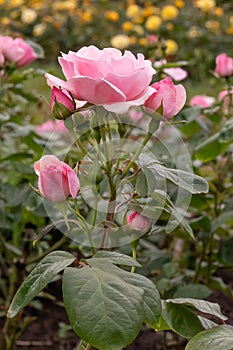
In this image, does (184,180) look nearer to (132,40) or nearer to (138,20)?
→ (132,40)

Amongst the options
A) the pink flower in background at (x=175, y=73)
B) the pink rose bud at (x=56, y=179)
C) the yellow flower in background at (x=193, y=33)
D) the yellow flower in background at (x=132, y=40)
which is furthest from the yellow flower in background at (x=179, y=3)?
the pink rose bud at (x=56, y=179)

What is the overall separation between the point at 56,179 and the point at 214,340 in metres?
0.27

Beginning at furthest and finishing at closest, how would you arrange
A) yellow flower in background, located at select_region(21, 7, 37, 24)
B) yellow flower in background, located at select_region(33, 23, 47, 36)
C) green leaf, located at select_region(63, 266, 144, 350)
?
yellow flower in background, located at select_region(33, 23, 47, 36), yellow flower in background, located at select_region(21, 7, 37, 24), green leaf, located at select_region(63, 266, 144, 350)

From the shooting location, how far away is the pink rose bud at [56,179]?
2.67 feet

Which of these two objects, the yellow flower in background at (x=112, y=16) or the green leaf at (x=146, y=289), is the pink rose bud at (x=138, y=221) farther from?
the yellow flower in background at (x=112, y=16)

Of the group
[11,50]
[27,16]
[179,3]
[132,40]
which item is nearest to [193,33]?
[179,3]

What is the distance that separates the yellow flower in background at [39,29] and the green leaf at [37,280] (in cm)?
515

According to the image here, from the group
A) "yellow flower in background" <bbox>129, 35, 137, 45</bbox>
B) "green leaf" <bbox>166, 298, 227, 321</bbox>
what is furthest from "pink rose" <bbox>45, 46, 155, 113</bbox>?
"yellow flower in background" <bbox>129, 35, 137, 45</bbox>

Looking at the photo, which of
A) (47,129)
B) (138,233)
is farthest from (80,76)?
(47,129)

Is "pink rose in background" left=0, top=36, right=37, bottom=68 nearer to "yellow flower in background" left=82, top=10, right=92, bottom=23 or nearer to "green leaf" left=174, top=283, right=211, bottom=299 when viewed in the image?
"green leaf" left=174, top=283, right=211, bottom=299

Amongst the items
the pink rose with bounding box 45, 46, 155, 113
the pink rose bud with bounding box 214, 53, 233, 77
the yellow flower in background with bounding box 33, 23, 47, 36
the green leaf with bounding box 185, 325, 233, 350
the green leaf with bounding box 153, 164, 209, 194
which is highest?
the pink rose with bounding box 45, 46, 155, 113

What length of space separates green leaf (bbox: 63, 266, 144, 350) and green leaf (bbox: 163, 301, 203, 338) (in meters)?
0.17

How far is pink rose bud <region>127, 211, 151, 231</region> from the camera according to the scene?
3.06ft

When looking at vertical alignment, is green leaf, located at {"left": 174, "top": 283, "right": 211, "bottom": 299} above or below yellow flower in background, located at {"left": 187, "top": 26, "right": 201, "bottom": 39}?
above
